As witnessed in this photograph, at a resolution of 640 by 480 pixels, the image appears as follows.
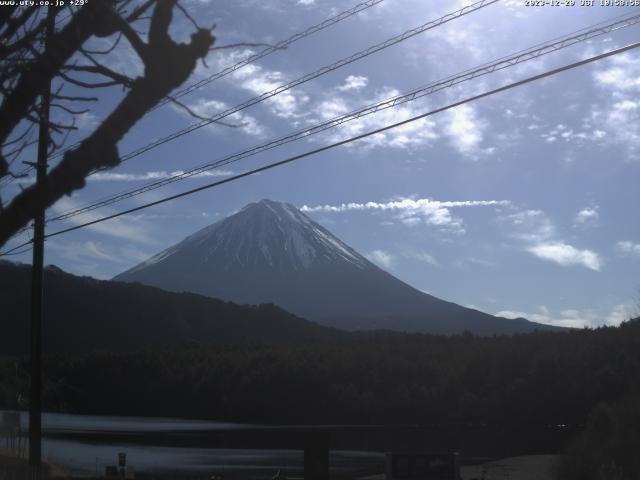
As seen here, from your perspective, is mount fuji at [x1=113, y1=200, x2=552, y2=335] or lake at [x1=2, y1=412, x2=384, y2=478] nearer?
lake at [x1=2, y1=412, x2=384, y2=478]

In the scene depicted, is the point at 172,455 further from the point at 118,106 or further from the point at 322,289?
the point at 322,289

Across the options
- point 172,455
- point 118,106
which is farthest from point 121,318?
point 118,106

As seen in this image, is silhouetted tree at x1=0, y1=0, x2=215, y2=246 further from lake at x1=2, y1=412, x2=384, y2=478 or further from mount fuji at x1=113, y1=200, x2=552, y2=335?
mount fuji at x1=113, y1=200, x2=552, y2=335

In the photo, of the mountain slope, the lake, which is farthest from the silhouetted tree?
the mountain slope

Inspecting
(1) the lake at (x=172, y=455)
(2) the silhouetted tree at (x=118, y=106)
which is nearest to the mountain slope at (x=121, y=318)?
(1) the lake at (x=172, y=455)

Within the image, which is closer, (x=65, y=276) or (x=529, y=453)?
(x=529, y=453)

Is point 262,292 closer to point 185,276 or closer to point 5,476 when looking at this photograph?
point 185,276

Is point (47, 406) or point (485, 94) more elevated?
point (485, 94)

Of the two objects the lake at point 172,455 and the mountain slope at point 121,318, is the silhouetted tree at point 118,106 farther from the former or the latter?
the mountain slope at point 121,318

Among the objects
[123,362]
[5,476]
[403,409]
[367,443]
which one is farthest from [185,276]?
[5,476]

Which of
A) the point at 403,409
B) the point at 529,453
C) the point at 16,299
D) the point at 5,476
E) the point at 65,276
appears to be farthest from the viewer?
the point at 65,276
